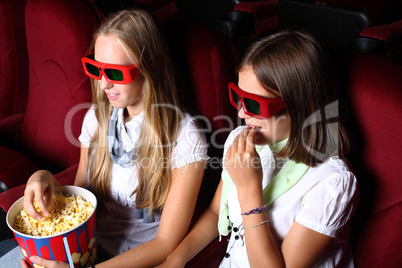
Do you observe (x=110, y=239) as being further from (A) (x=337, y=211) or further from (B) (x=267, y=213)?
(A) (x=337, y=211)

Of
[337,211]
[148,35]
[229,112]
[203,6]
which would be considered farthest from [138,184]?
[203,6]

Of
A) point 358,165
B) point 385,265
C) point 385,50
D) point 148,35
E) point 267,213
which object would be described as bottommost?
point 385,265

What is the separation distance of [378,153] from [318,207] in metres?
0.21

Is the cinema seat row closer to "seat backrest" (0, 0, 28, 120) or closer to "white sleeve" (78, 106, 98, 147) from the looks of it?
"seat backrest" (0, 0, 28, 120)

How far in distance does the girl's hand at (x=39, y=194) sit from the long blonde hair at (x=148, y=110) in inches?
8.2

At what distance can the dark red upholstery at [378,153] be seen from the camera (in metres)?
0.99

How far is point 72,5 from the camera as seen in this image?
1571 millimetres

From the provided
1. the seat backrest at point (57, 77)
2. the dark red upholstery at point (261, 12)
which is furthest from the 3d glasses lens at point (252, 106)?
the dark red upholstery at point (261, 12)

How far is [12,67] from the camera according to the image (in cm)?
212

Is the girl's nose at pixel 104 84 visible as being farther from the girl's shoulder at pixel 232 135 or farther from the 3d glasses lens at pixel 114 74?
the girl's shoulder at pixel 232 135

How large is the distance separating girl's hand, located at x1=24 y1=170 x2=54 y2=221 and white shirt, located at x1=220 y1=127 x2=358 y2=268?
0.54 meters

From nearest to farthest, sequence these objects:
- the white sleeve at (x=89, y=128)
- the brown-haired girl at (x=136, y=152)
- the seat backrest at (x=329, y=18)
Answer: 1. the brown-haired girl at (x=136, y=152)
2. the white sleeve at (x=89, y=128)
3. the seat backrest at (x=329, y=18)

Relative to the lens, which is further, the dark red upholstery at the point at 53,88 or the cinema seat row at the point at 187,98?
the dark red upholstery at the point at 53,88

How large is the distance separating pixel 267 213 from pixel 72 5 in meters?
1.08
